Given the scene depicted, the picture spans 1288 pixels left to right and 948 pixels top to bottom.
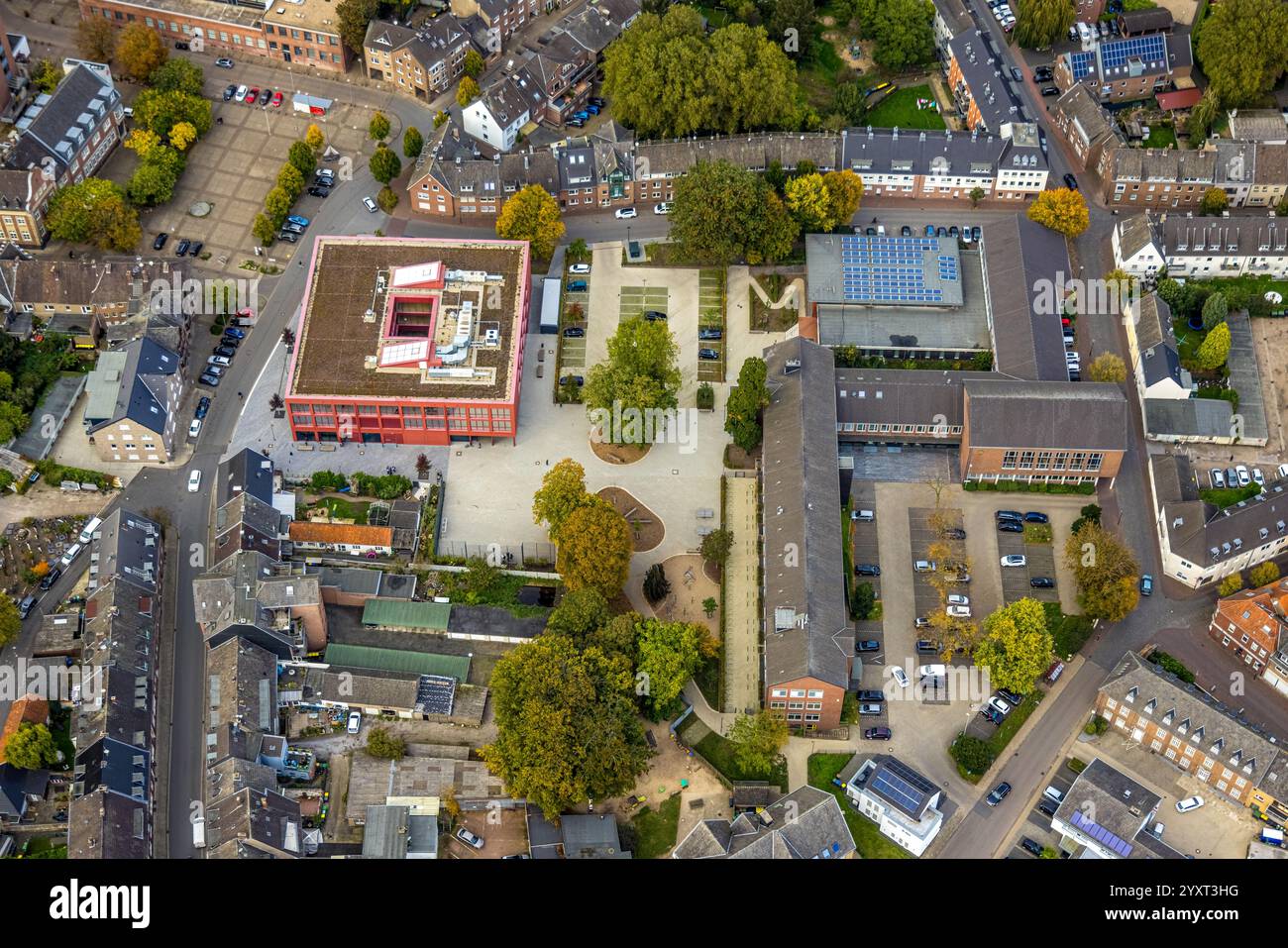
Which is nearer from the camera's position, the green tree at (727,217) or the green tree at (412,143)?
the green tree at (727,217)

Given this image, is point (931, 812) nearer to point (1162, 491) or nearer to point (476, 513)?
point (1162, 491)

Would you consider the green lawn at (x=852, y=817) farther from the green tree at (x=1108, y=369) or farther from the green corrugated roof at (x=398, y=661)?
the green tree at (x=1108, y=369)

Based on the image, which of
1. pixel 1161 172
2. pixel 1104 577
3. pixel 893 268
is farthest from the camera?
pixel 1161 172

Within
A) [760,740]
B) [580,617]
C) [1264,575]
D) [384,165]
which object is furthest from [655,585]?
[384,165]

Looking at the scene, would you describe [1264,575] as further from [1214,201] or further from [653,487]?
[653,487]

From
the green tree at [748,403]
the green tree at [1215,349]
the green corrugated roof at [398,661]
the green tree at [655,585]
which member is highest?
the green tree at [1215,349]

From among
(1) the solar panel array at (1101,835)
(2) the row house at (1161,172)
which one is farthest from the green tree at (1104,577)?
(2) the row house at (1161,172)
